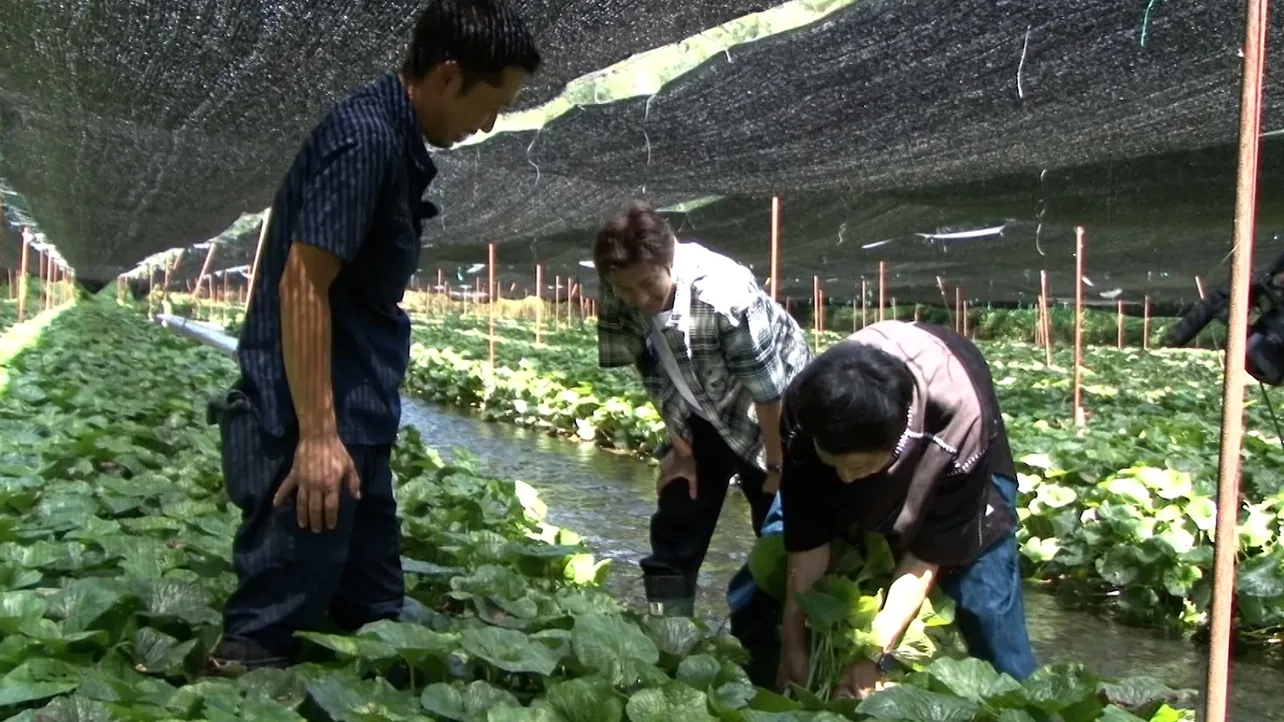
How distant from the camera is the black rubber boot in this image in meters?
3.27

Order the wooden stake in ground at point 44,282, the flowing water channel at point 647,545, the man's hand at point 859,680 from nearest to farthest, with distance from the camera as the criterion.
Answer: the man's hand at point 859,680 < the flowing water channel at point 647,545 < the wooden stake in ground at point 44,282

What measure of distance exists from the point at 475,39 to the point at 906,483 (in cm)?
112

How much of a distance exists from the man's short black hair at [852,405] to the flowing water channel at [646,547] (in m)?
1.94

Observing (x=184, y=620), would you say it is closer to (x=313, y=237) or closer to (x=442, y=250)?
(x=313, y=237)

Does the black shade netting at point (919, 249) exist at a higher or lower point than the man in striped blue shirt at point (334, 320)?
higher

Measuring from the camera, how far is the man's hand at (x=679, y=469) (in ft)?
10.4

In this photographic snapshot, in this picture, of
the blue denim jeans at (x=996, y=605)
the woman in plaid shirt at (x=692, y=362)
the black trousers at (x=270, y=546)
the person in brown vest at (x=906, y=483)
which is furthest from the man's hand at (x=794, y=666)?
the black trousers at (x=270, y=546)

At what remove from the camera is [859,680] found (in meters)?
2.30

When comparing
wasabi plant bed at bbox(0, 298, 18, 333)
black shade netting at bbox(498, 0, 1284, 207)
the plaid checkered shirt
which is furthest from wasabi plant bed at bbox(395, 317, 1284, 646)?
wasabi plant bed at bbox(0, 298, 18, 333)

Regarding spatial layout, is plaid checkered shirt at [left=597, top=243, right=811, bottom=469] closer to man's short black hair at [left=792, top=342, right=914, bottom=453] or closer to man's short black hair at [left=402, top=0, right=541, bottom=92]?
man's short black hair at [left=792, top=342, right=914, bottom=453]

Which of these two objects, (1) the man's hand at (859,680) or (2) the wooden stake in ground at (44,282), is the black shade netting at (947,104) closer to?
(1) the man's hand at (859,680)

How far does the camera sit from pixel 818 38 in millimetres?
4953

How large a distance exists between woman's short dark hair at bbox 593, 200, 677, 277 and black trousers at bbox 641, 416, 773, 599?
577 millimetres

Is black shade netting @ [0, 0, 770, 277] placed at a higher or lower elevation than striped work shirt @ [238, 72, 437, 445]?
higher
